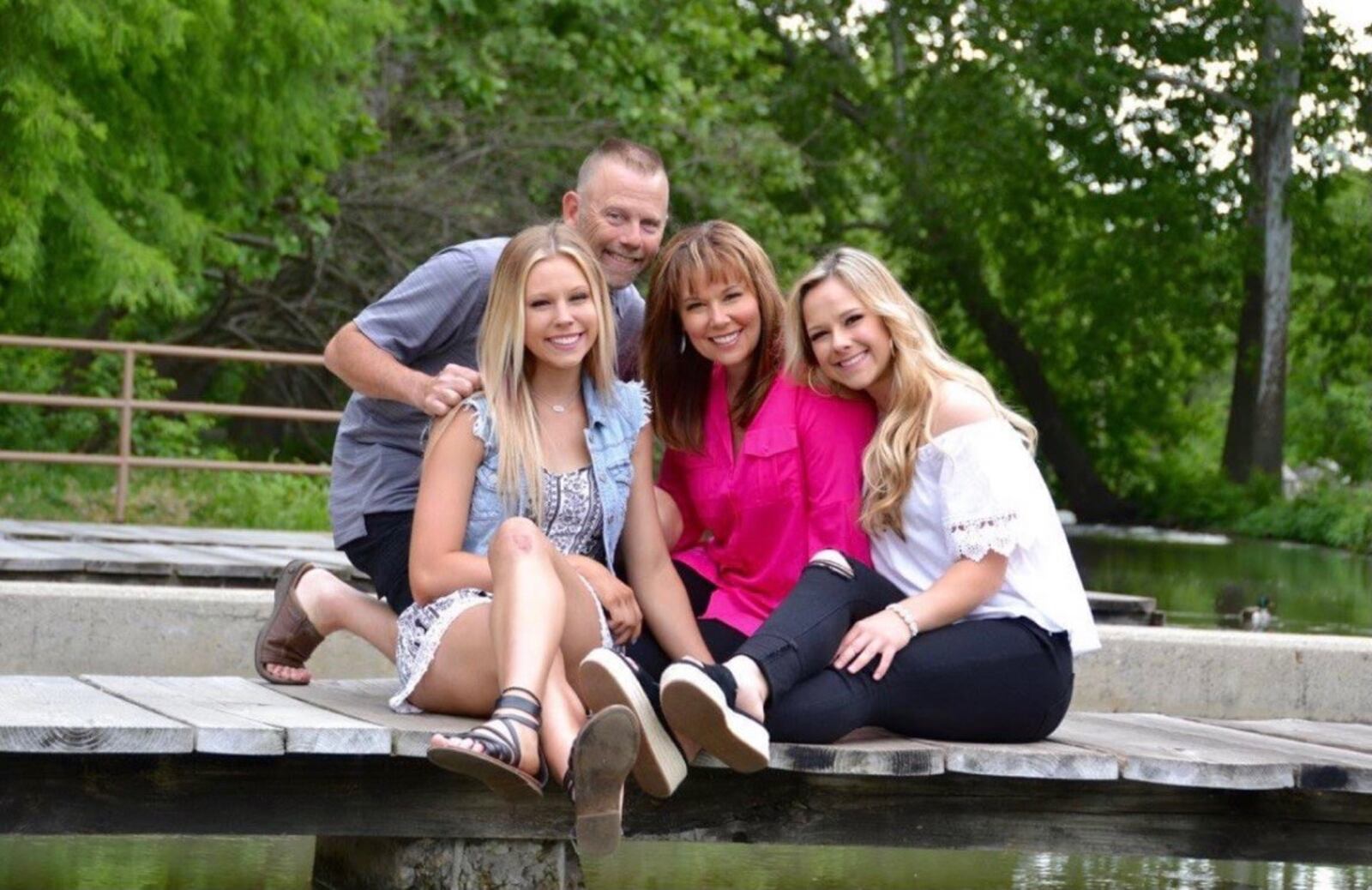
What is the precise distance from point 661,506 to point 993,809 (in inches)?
37.5

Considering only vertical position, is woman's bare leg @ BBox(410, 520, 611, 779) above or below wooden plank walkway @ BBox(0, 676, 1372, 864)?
above

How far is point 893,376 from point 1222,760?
102 cm

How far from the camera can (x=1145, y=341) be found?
117 feet

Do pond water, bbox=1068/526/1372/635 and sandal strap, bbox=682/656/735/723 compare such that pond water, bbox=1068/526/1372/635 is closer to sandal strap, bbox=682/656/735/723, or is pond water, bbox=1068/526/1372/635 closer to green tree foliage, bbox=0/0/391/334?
green tree foliage, bbox=0/0/391/334

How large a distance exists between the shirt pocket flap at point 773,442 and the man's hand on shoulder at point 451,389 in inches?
22.9

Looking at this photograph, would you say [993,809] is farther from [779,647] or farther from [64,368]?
[64,368]

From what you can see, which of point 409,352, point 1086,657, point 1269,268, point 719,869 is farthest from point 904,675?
point 1269,268

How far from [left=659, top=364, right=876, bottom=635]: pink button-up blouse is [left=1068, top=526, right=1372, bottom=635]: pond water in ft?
25.1

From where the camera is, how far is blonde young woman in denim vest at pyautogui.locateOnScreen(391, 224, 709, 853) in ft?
14.9

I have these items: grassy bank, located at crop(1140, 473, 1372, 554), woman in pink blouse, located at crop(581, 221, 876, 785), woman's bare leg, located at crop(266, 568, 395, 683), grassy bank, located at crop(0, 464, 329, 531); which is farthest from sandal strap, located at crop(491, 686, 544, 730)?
grassy bank, located at crop(1140, 473, 1372, 554)

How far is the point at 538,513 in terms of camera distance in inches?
193

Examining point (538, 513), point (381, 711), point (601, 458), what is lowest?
point (381, 711)

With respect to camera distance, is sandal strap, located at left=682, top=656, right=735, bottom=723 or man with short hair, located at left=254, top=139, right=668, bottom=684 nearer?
sandal strap, located at left=682, top=656, right=735, bottom=723

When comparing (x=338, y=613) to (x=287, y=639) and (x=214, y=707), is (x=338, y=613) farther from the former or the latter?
(x=214, y=707)
